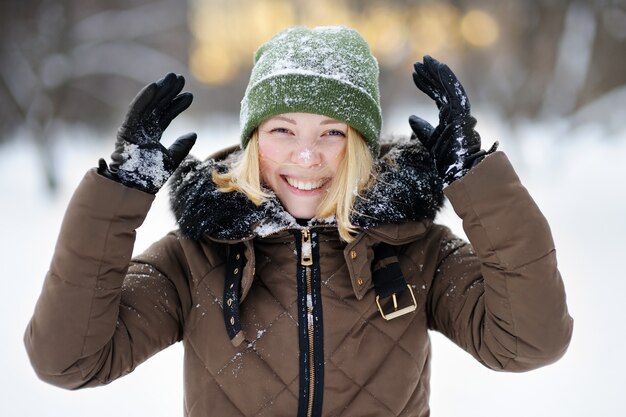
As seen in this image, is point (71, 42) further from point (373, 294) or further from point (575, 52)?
point (373, 294)

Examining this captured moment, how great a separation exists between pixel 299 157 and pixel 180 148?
32 centimetres

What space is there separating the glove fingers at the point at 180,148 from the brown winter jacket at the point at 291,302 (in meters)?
0.15

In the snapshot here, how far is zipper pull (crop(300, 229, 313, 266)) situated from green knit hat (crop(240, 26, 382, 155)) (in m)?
0.35

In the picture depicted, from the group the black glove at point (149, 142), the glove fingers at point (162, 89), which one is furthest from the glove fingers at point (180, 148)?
the glove fingers at point (162, 89)

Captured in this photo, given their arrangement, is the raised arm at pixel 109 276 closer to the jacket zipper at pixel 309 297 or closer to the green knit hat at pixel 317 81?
the green knit hat at pixel 317 81

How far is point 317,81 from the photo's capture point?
1.69 m

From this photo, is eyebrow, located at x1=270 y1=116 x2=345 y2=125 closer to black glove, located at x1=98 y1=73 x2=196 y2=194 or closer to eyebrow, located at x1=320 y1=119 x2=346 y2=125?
eyebrow, located at x1=320 y1=119 x2=346 y2=125

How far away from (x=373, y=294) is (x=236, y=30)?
11164 mm

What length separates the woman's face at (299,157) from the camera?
165 cm

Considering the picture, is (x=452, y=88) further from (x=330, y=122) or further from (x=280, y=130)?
(x=280, y=130)

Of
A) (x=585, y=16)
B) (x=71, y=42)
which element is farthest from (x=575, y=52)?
(x=71, y=42)

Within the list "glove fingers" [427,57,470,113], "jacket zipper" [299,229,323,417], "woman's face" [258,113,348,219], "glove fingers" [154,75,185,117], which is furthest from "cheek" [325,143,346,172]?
"glove fingers" [154,75,185,117]

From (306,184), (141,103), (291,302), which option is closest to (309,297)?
(291,302)

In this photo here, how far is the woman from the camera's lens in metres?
1.37
